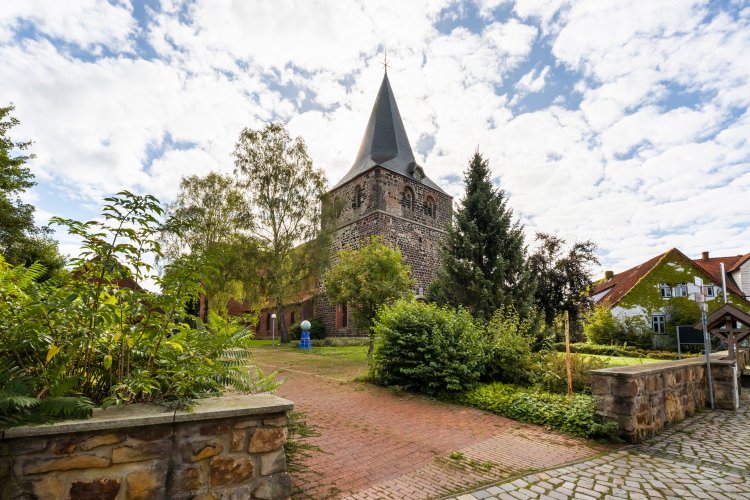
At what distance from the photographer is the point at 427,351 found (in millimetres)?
8234

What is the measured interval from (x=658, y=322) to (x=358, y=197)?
67.4ft

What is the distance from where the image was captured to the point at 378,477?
151 inches

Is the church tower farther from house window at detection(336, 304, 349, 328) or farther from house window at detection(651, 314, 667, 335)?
house window at detection(651, 314, 667, 335)

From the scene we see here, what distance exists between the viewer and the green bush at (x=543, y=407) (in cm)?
552

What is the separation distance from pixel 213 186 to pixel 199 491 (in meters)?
26.3

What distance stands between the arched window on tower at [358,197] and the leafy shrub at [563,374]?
2055 centimetres

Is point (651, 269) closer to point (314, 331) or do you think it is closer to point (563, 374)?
point (563, 374)

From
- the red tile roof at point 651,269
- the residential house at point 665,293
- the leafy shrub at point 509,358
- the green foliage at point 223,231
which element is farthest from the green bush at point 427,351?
the red tile roof at point 651,269

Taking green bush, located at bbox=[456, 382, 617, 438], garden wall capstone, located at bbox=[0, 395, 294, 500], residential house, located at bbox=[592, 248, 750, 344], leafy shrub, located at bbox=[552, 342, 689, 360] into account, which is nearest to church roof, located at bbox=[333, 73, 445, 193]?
residential house, located at bbox=[592, 248, 750, 344]

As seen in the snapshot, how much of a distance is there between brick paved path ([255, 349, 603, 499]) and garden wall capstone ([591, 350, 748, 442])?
0.63 m

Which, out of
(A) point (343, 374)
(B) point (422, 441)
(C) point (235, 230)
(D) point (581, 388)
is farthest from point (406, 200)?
(B) point (422, 441)

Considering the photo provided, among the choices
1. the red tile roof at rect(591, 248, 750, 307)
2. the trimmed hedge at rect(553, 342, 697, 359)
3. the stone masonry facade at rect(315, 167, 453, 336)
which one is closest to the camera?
the trimmed hedge at rect(553, 342, 697, 359)

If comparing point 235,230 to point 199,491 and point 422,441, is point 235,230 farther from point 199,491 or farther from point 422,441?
point 199,491

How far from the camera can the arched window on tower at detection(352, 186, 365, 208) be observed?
1061 inches
